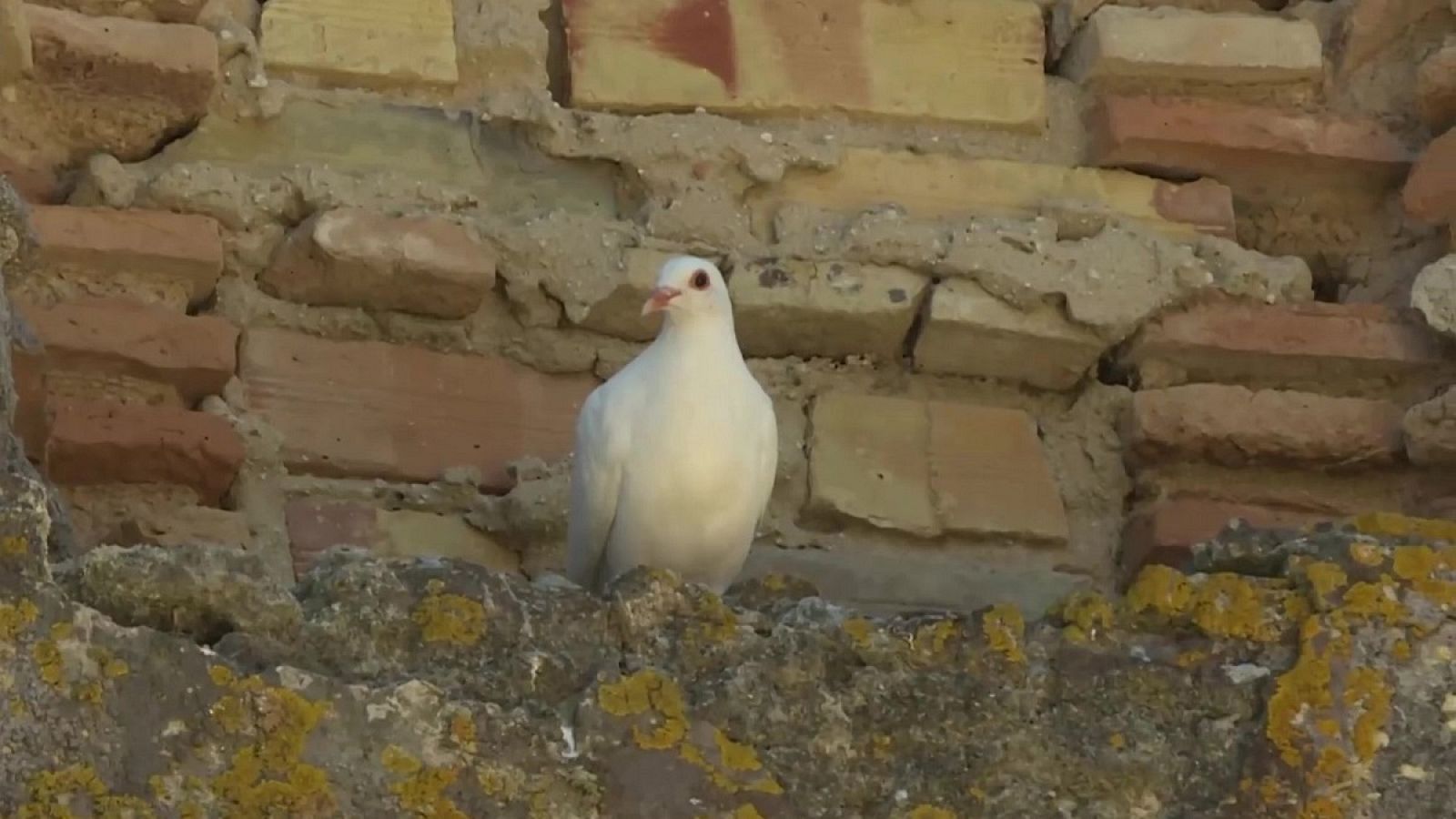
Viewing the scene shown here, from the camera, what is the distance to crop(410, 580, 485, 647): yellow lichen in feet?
7.36

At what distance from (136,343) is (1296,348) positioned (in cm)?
135

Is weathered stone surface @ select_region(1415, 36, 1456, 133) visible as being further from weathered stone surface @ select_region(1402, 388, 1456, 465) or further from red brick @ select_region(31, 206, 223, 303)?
red brick @ select_region(31, 206, 223, 303)

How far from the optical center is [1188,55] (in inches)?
137

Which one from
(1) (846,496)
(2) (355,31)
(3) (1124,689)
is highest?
(2) (355,31)

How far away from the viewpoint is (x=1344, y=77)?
3.54 m

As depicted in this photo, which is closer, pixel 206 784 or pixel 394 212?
pixel 206 784

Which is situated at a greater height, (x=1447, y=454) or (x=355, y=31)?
(x=355, y=31)

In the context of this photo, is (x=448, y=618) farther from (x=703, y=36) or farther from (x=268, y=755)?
(x=703, y=36)

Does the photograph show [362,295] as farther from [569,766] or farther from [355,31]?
[569,766]

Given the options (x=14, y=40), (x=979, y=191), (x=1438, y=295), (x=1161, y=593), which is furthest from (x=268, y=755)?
(x=1438, y=295)

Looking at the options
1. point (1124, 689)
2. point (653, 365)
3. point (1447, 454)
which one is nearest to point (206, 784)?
point (1124, 689)

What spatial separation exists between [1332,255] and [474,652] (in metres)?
1.62

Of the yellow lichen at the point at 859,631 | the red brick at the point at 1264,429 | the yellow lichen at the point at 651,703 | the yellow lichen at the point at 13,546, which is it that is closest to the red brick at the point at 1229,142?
the red brick at the point at 1264,429

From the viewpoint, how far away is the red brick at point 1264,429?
126 inches
